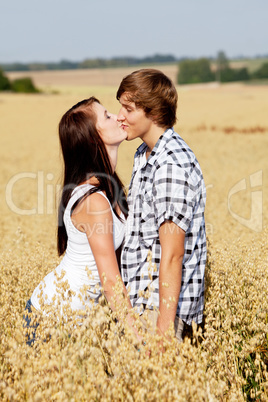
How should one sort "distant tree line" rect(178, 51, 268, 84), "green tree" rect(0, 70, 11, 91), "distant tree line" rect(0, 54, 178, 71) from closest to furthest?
1. "distant tree line" rect(178, 51, 268, 84)
2. "distant tree line" rect(0, 54, 178, 71)
3. "green tree" rect(0, 70, 11, 91)

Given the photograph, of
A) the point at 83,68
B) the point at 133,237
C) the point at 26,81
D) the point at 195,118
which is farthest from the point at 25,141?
the point at 83,68

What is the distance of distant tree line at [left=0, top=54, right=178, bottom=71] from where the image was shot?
2685 inches

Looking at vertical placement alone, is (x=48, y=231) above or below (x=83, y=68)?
below

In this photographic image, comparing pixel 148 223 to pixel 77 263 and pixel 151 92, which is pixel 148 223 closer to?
pixel 77 263

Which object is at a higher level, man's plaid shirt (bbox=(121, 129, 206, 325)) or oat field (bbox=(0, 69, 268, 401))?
man's plaid shirt (bbox=(121, 129, 206, 325))

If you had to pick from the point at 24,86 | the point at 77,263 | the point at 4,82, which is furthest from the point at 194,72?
the point at 77,263

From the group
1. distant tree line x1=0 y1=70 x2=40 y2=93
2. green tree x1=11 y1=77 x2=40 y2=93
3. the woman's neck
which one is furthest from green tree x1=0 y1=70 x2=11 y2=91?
the woman's neck

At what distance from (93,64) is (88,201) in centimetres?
9032

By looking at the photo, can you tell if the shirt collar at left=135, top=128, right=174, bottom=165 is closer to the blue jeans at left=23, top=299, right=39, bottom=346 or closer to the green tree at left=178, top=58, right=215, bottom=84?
the blue jeans at left=23, top=299, right=39, bottom=346

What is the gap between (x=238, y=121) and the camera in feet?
85.0

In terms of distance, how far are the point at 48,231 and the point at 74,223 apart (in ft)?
13.5

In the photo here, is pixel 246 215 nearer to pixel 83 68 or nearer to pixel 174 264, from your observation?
pixel 174 264

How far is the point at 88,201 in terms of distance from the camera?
2506 millimetres

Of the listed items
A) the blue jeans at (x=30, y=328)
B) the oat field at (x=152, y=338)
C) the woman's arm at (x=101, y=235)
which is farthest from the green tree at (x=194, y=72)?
the blue jeans at (x=30, y=328)
